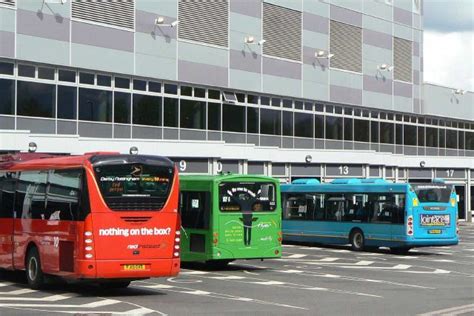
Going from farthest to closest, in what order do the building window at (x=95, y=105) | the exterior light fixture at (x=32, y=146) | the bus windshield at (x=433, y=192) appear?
1. the building window at (x=95, y=105)
2. the bus windshield at (x=433, y=192)
3. the exterior light fixture at (x=32, y=146)

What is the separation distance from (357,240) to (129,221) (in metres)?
17.7

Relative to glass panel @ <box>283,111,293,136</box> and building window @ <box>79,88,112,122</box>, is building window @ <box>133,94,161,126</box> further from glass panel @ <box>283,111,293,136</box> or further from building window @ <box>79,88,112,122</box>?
glass panel @ <box>283,111,293,136</box>

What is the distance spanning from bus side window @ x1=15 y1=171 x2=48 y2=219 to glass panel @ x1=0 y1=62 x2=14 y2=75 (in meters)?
14.9

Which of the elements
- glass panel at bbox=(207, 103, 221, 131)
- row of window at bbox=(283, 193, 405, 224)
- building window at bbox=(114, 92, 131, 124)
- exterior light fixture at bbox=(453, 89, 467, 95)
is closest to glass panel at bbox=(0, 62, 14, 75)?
building window at bbox=(114, 92, 131, 124)

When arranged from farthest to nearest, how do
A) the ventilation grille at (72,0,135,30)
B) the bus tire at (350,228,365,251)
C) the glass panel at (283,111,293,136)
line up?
1. the glass panel at (283,111,293,136)
2. the ventilation grille at (72,0,135,30)
3. the bus tire at (350,228,365,251)

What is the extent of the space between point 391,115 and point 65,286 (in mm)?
41046

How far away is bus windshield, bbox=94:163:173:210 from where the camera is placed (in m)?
17.6

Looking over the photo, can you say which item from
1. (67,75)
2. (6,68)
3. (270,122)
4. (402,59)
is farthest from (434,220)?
(402,59)

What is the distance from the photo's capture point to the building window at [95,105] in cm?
3741

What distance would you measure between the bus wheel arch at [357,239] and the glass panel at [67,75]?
1337 centimetres

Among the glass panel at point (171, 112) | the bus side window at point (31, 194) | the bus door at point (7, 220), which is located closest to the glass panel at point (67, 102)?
the glass panel at point (171, 112)

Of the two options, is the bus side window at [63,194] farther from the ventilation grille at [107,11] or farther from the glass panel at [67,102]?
the ventilation grille at [107,11]

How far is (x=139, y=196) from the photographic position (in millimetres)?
17969

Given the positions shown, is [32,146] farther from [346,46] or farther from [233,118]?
[346,46]
